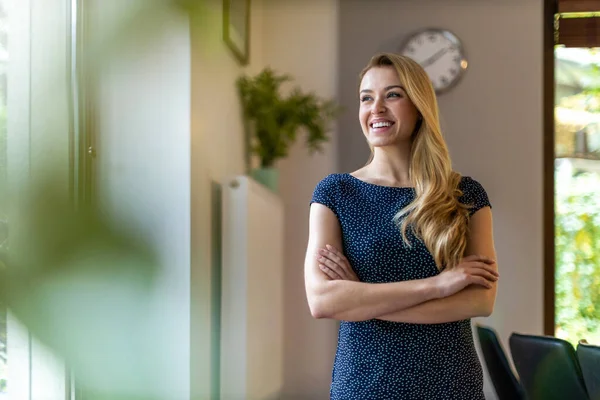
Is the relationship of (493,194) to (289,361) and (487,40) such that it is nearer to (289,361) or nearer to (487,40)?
(487,40)

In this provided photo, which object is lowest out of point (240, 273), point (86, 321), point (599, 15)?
point (240, 273)

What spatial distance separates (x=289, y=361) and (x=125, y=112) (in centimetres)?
398

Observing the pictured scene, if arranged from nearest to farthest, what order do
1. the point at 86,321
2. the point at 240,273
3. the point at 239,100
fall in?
the point at 86,321 < the point at 240,273 < the point at 239,100

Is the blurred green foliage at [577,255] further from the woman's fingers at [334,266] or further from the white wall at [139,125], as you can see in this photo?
the white wall at [139,125]

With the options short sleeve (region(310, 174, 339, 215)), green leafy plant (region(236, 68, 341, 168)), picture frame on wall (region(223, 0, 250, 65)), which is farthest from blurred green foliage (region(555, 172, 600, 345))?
short sleeve (region(310, 174, 339, 215))

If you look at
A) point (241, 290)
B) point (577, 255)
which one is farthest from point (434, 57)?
point (241, 290)

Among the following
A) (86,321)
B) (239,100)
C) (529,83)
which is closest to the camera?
(86,321)

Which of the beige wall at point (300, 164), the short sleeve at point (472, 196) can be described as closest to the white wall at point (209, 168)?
the beige wall at point (300, 164)

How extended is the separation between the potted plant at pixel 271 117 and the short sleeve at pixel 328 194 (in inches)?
78.5

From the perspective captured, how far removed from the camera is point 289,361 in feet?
13.5

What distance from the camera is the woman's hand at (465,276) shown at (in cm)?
140

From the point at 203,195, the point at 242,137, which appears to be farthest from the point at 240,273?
the point at 242,137

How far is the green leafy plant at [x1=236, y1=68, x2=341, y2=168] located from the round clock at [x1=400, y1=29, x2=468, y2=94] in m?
0.73

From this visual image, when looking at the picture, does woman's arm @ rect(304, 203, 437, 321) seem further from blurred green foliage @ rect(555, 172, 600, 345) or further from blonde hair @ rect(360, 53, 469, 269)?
blurred green foliage @ rect(555, 172, 600, 345)
